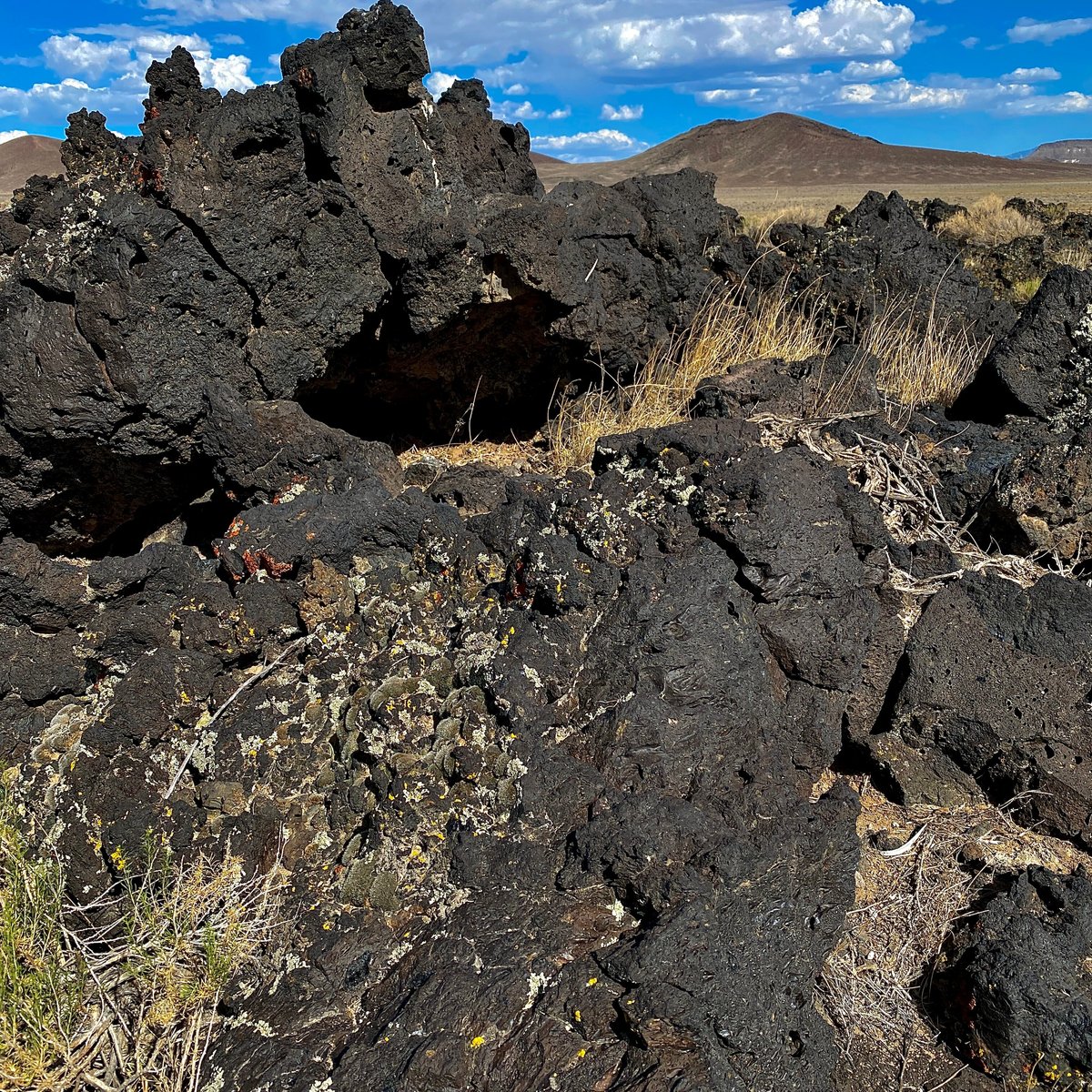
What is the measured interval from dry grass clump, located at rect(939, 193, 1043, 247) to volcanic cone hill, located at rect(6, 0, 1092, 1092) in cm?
1295

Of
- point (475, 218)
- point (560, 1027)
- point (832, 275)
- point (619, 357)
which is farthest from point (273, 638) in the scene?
point (832, 275)

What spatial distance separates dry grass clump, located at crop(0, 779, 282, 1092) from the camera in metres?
2.24

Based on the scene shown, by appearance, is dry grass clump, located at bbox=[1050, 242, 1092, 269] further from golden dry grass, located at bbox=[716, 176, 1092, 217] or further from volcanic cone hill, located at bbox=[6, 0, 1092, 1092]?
golden dry grass, located at bbox=[716, 176, 1092, 217]

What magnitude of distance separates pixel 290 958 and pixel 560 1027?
0.74 metres

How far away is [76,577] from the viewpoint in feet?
10.4

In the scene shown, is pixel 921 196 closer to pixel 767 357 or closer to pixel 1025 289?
pixel 1025 289

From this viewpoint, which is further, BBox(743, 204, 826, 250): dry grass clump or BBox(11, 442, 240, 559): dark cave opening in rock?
BBox(743, 204, 826, 250): dry grass clump

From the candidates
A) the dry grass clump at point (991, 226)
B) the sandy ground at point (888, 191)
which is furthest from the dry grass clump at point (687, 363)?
the sandy ground at point (888, 191)

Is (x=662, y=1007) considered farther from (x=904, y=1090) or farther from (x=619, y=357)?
(x=619, y=357)

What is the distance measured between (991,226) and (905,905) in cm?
1803

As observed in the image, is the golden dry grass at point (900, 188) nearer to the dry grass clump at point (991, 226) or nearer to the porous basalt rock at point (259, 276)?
the dry grass clump at point (991, 226)

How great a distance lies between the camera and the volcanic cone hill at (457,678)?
2311 mm

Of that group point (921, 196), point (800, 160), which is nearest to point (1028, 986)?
point (921, 196)

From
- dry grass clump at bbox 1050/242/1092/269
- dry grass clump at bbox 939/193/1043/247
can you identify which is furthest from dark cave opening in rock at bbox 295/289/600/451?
dry grass clump at bbox 939/193/1043/247
